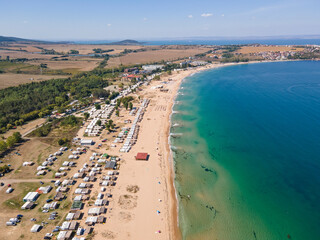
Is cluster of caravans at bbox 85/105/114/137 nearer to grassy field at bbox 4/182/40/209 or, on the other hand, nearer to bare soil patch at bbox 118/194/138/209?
grassy field at bbox 4/182/40/209

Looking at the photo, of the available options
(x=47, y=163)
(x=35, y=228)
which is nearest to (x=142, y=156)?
(x=47, y=163)

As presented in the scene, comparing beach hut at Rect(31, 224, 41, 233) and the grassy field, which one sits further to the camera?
the grassy field

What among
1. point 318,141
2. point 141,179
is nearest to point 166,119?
point 141,179

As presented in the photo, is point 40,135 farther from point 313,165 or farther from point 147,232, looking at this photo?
point 313,165

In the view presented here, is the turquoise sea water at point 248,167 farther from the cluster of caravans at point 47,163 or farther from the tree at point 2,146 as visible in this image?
the tree at point 2,146

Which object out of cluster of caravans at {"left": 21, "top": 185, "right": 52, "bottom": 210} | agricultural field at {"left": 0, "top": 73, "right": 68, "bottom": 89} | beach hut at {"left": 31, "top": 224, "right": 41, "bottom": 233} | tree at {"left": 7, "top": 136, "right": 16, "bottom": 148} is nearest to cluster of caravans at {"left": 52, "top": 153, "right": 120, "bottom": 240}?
beach hut at {"left": 31, "top": 224, "right": 41, "bottom": 233}

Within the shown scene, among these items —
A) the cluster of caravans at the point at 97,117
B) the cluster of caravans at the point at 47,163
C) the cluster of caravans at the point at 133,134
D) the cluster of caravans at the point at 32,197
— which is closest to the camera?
the cluster of caravans at the point at 32,197

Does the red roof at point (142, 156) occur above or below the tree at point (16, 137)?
below

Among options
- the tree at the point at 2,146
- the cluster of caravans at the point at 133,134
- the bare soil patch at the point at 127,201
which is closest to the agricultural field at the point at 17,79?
the tree at the point at 2,146
